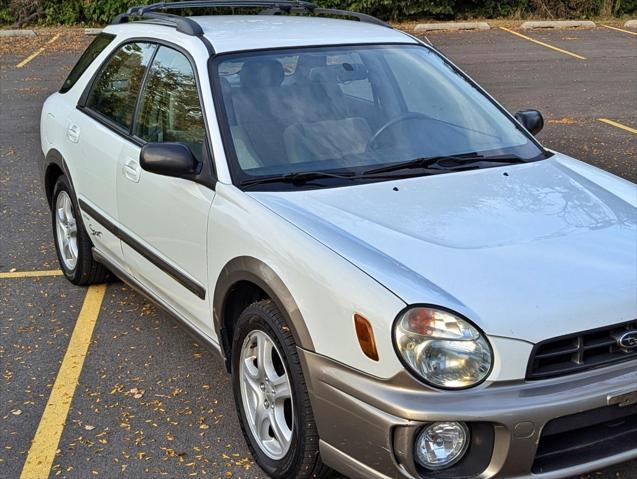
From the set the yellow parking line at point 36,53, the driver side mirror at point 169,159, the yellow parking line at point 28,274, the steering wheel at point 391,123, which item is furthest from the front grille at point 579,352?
the yellow parking line at point 36,53

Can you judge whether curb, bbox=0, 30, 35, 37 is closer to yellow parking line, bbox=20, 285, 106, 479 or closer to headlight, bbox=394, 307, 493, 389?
yellow parking line, bbox=20, 285, 106, 479

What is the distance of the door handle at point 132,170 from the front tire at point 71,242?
953 mm

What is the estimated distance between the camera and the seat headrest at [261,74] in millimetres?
4109

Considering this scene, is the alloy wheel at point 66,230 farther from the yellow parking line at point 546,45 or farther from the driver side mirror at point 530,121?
the yellow parking line at point 546,45

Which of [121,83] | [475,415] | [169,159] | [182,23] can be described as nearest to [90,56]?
[121,83]

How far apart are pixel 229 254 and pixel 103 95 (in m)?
2.00

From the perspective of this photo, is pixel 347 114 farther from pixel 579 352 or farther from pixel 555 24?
pixel 555 24

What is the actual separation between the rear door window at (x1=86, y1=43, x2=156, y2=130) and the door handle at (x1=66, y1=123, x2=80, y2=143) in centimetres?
15

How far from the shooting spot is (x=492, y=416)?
8.85 ft

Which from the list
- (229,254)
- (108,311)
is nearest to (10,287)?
(108,311)

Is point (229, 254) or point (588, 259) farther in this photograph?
point (229, 254)

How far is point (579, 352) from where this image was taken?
9.35ft

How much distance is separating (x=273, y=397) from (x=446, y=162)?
1337 millimetres

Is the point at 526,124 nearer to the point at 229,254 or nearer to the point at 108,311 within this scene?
the point at 229,254
